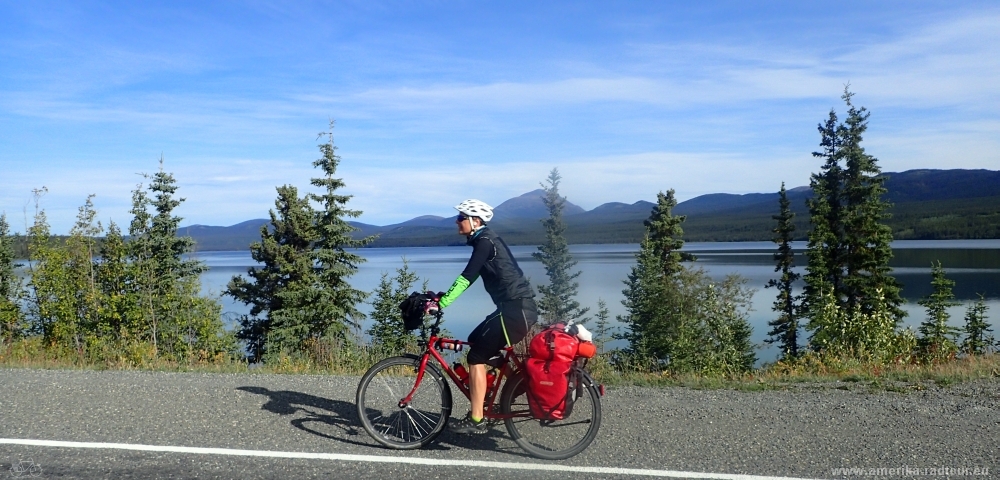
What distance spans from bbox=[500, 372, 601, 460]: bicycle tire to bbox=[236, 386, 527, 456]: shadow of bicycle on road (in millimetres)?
160

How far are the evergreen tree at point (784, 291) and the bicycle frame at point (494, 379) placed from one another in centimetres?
3449

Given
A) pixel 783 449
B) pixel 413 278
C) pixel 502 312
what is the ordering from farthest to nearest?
pixel 413 278, pixel 502 312, pixel 783 449

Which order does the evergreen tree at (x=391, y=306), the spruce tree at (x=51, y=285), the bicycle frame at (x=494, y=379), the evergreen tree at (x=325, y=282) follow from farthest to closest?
the evergreen tree at (x=325, y=282) → the evergreen tree at (x=391, y=306) → the spruce tree at (x=51, y=285) → the bicycle frame at (x=494, y=379)

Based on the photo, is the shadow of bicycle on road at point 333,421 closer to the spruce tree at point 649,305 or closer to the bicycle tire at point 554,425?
the bicycle tire at point 554,425

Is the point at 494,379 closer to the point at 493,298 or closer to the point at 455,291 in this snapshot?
the point at 493,298

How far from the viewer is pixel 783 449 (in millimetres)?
5219

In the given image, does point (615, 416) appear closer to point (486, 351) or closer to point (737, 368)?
point (486, 351)

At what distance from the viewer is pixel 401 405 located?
5949 mm

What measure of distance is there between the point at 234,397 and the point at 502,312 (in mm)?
3391

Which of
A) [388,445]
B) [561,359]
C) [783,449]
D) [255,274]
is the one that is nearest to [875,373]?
[783,449]

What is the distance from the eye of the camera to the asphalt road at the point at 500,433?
16.3 ft

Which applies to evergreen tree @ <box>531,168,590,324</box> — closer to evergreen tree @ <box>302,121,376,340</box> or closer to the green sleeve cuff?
evergreen tree @ <box>302,121,376,340</box>

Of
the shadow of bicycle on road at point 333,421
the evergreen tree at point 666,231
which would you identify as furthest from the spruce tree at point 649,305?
the shadow of bicycle on road at point 333,421

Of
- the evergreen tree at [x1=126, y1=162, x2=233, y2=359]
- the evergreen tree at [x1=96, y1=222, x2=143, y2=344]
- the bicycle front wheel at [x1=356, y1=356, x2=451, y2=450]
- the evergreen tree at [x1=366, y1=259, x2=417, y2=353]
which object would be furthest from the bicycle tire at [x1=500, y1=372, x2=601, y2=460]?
the evergreen tree at [x1=366, y1=259, x2=417, y2=353]
